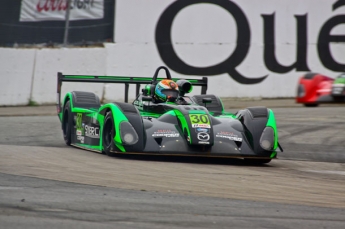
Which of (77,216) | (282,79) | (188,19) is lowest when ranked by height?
(77,216)

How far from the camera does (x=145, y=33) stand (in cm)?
2038

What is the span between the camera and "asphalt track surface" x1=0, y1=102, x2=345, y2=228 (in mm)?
5672

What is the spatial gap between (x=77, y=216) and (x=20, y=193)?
1155mm

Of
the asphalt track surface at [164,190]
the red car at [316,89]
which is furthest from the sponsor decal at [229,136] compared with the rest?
the red car at [316,89]

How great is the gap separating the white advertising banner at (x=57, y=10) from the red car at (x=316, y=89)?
5.46 meters

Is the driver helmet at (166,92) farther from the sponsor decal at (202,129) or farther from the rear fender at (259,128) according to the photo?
the sponsor decal at (202,129)

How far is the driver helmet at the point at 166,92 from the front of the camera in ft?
37.2

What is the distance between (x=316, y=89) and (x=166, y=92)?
8.80 metres

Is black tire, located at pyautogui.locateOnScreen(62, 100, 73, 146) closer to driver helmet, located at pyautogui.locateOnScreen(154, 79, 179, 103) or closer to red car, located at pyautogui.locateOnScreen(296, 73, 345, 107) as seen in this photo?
driver helmet, located at pyautogui.locateOnScreen(154, 79, 179, 103)

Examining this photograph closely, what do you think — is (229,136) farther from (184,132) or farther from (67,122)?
(67,122)

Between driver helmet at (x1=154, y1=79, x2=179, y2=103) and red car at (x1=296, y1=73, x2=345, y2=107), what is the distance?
8.54 metres

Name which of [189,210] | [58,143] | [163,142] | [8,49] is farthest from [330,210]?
[8,49]

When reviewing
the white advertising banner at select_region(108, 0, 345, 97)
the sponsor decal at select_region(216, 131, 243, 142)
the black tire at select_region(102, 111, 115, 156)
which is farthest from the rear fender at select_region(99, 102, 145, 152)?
the white advertising banner at select_region(108, 0, 345, 97)

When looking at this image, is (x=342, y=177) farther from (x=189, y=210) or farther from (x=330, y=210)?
(x=189, y=210)
